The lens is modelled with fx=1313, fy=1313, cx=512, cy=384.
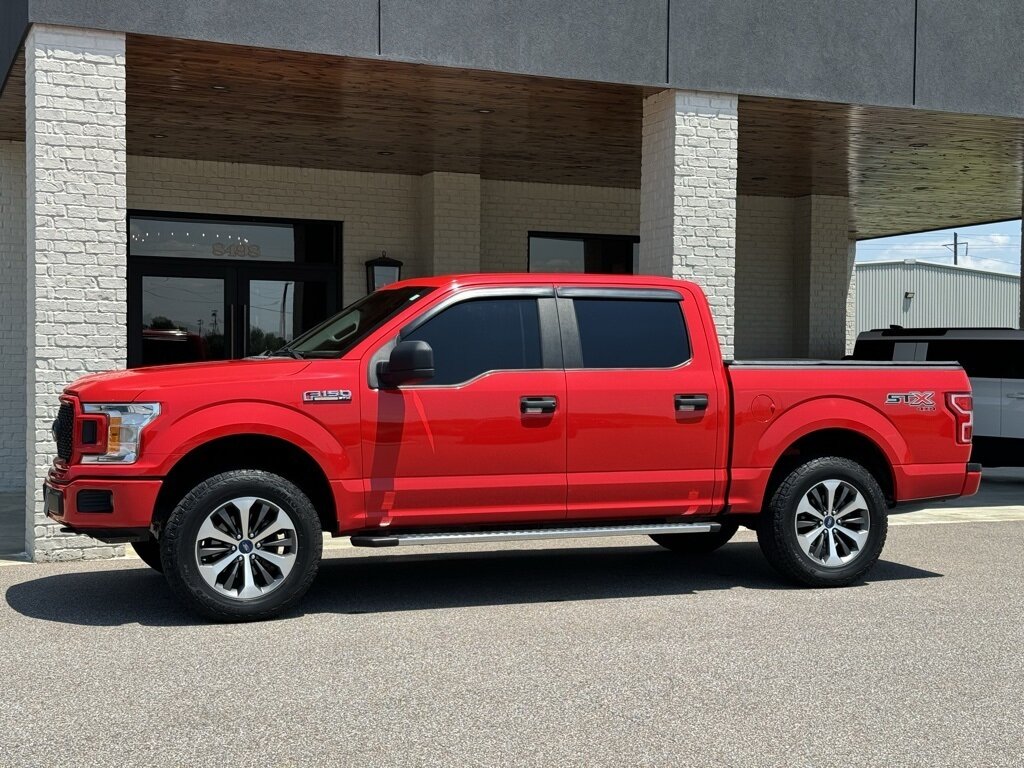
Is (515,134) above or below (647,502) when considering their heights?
above

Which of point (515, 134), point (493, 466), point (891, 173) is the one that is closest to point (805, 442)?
point (493, 466)

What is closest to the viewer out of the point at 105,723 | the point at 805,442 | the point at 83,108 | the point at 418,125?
the point at 105,723

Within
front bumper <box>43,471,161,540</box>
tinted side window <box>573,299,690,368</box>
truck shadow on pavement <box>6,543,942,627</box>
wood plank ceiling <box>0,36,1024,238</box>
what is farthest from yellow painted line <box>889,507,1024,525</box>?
front bumper <box>43,471,161,540</box>

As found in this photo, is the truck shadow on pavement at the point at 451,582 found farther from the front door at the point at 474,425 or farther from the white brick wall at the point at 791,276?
the white brick wall at the point at 791,276

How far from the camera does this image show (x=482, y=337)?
8367 millimetres

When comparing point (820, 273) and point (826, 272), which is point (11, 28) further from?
point (826, 272)

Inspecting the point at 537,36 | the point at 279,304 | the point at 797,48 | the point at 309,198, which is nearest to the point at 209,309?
the point at 279,304

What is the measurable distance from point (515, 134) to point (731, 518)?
23.1 ft

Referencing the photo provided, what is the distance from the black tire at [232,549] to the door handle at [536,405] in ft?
4.79

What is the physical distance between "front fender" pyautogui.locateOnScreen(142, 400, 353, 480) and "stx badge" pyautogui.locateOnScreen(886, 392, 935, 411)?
3.90m

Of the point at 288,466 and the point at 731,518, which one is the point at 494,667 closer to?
the point at 288,466

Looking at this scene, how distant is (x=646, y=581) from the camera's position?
365 inches

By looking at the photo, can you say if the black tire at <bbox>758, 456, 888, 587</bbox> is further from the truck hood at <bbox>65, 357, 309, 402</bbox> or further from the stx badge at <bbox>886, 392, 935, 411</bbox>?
the truck hood at <bbox>65, 357, 309, 402</bbox>

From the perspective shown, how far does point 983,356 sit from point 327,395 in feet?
36.4
